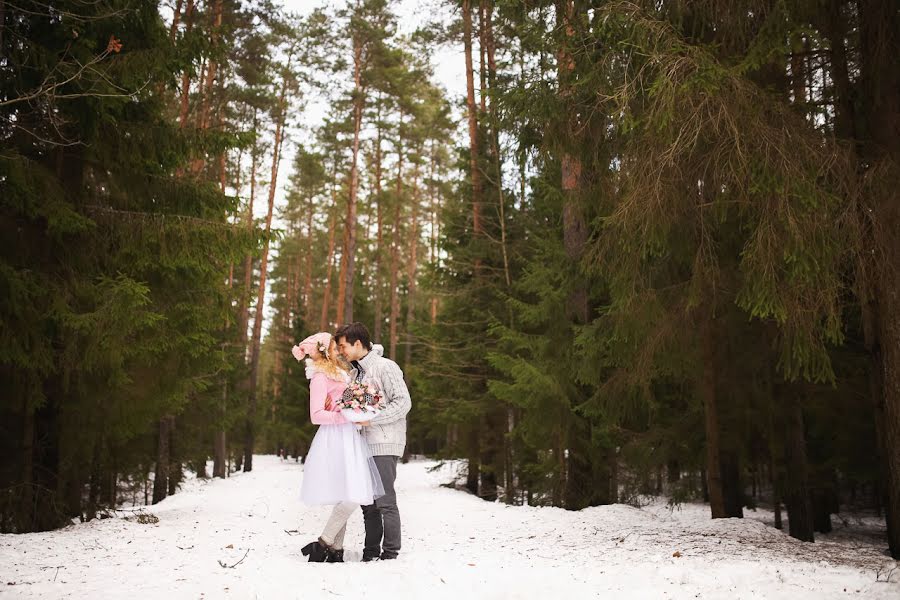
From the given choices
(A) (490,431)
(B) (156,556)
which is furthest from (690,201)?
(A) (490,431)

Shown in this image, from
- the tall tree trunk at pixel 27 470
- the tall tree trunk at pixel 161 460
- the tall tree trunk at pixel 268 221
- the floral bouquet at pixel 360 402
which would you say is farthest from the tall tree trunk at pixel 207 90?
the floral bouquet at pixel 360 402

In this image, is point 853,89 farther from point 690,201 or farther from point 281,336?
point 281,336

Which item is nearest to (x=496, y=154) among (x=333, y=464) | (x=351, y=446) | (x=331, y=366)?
(x=331, y=366)

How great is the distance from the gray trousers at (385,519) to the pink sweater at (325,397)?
1.84ft

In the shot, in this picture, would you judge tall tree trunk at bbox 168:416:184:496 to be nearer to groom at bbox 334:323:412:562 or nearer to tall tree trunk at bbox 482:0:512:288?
tall tree trunk at bbox 482:0:512:288

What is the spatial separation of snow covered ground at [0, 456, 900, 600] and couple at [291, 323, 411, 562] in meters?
0.30

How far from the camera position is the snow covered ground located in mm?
4336

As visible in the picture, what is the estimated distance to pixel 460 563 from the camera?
5383 millimetres

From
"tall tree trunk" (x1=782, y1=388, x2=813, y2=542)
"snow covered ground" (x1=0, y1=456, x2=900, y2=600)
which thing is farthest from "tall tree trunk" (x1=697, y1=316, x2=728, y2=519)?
"tall tree trunk" (x1=782, y1=388, x2=813, y2=542)

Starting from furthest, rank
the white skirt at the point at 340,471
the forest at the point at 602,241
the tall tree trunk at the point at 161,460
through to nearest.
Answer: the tall tree trunk at the point at 161,460
the forest at the point at 602,241
the white skirt at the point at 340,471

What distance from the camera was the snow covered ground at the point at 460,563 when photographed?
4.34 m

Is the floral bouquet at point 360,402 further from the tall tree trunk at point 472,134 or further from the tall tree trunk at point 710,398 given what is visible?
the tall tree trunk at point 472,134

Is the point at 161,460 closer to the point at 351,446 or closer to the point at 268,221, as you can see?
the point at 268,221

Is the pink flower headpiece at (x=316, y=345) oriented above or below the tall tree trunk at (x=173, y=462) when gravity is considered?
above
